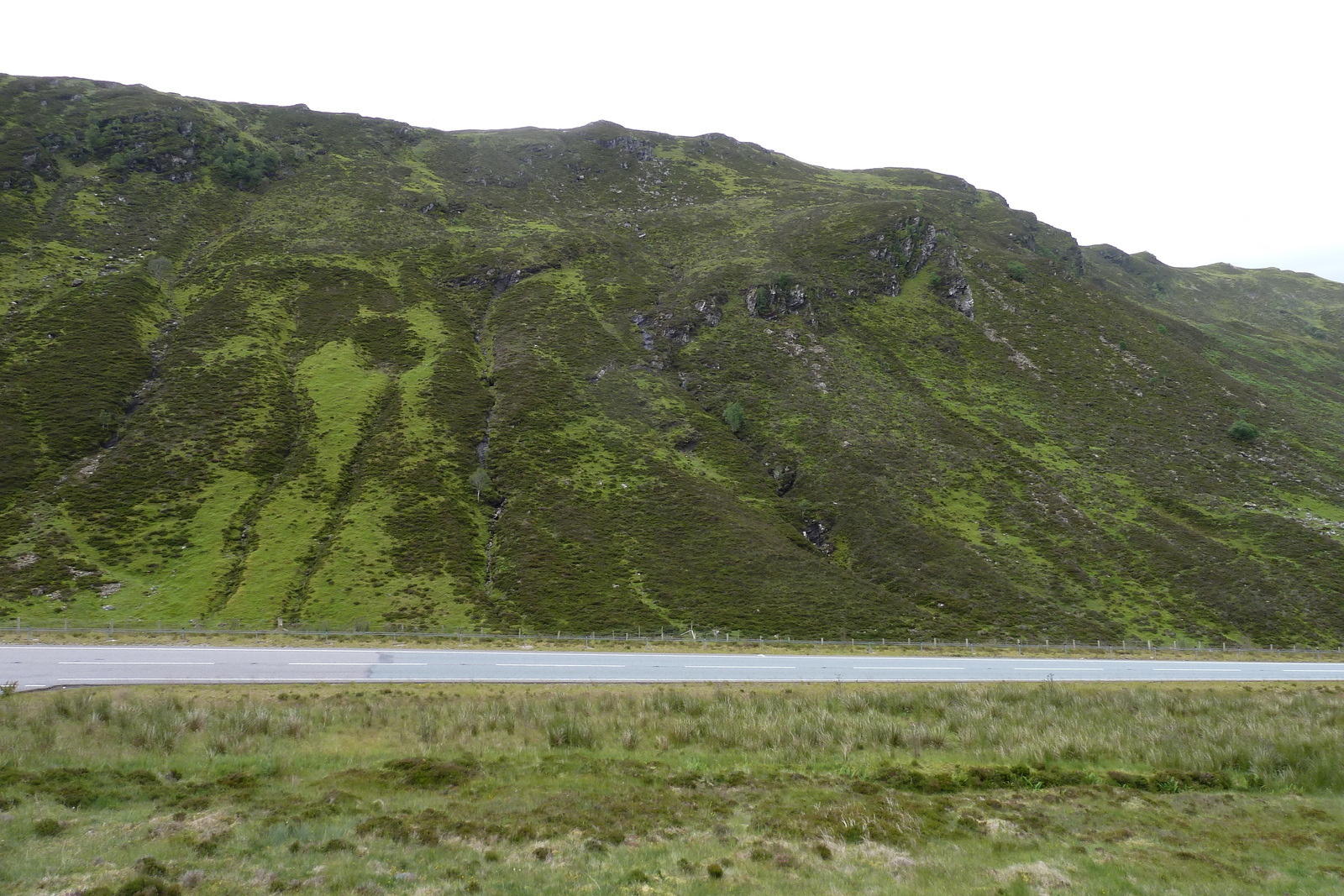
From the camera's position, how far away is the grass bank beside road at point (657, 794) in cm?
1038

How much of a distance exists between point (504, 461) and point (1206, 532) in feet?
268

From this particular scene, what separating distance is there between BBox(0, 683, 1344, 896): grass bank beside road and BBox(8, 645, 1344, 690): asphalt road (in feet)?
13.6

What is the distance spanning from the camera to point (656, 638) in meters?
50.4

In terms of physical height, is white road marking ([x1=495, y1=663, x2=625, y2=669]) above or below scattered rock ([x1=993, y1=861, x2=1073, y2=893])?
below

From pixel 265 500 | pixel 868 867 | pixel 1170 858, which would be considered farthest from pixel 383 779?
pixel 265 500

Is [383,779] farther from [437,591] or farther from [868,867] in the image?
[437,591]

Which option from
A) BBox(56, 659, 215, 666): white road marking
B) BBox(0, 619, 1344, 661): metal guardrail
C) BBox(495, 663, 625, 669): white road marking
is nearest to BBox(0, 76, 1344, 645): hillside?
BBox(0, 619, 1344, 661): metal guardrail

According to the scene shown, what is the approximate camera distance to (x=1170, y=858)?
37.7 ft

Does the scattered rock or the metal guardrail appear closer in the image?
the scattered rock

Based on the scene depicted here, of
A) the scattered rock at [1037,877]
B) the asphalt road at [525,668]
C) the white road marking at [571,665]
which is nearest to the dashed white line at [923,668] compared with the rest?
the asphalt road at [525,668]

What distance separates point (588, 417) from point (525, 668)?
53580mm

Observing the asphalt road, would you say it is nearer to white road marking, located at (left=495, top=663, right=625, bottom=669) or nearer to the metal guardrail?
white road marking, located at (left=495, top=663, right=625, bottom=669)

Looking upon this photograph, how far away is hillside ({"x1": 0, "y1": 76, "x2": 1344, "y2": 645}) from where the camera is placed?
194 feet

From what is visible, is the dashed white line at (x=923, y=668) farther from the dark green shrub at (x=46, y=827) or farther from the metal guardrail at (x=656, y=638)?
the dark green shrub at (x=46, y=827)
